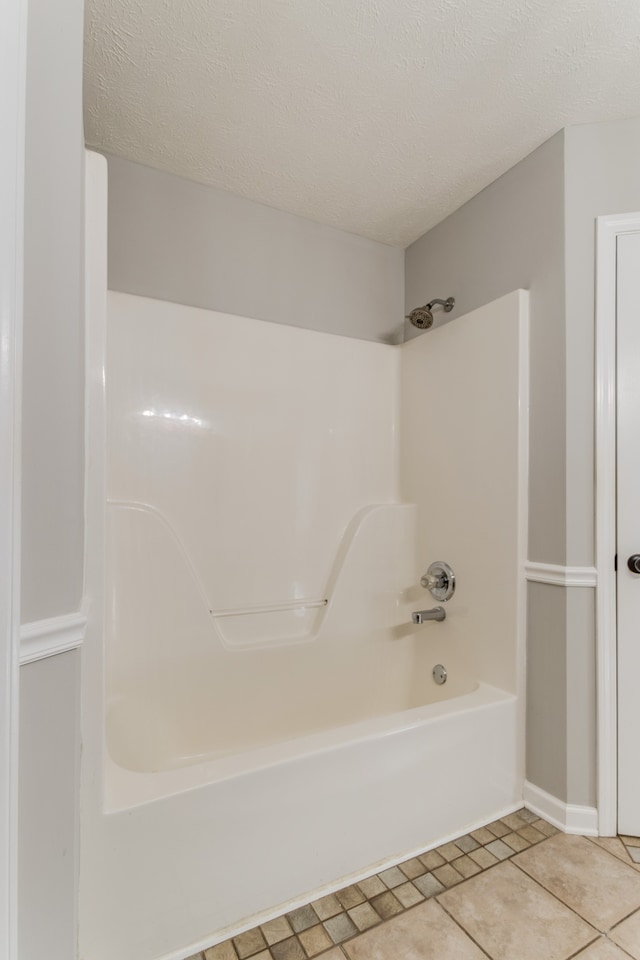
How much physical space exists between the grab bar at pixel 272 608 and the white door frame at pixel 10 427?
3.64 feet

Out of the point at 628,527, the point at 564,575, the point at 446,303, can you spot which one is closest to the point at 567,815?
the point at 564,575

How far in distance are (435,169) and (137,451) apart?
62.7 inches

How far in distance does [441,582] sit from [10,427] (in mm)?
1675

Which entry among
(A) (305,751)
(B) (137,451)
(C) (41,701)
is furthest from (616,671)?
(B) (137,451)

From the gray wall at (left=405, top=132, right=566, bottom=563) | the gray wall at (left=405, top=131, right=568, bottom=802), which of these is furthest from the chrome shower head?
the gray wall at (left=405, top=131, right=568, bottom=802)

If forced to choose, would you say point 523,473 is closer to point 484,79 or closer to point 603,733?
point 603,733

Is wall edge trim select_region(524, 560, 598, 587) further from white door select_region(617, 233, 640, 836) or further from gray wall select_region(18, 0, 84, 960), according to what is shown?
gray wall select_region(18, 0, 84, 960)

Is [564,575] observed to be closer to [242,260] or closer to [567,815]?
[567,815]

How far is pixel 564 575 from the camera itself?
158 cm

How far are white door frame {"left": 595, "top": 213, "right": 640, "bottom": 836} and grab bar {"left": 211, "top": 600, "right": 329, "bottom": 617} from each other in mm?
1044

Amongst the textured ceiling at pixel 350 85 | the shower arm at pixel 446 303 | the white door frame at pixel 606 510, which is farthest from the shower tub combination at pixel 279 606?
the textured ceiling at pixel 350 85

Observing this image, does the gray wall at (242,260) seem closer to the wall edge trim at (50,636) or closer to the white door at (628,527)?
the white door at (628,527)

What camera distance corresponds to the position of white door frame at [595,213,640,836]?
1.52 meters

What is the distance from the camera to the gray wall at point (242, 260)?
6.12 ft
